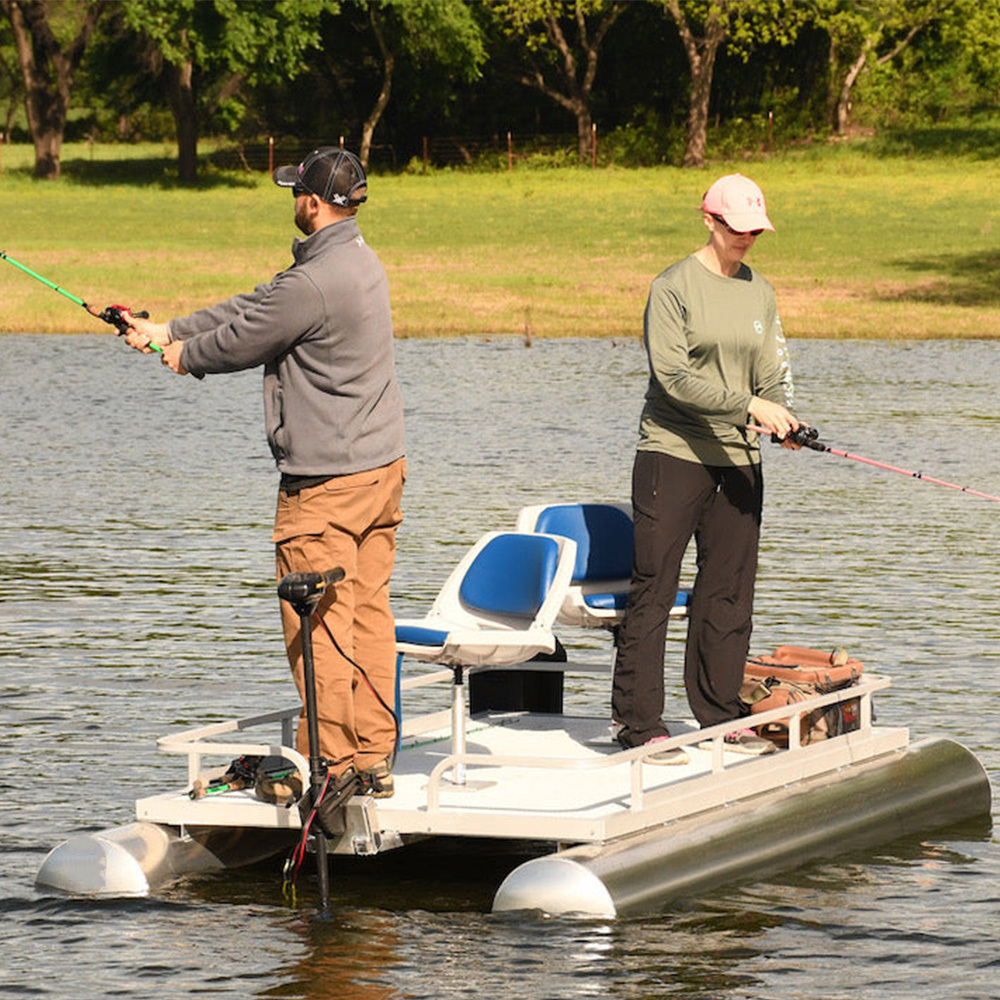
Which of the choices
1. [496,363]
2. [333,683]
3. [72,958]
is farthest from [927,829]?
[496,363]

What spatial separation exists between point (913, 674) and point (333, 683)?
5.16 metres

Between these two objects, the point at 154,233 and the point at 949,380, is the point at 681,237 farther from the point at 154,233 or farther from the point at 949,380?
the point at 949,380

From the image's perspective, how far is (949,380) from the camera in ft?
96.8

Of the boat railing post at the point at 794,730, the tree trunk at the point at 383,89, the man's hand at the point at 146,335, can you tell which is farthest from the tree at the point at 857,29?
the man's hand at the point at 146,335

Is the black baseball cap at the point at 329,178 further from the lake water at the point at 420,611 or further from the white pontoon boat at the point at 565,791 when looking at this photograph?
the lake water at the point at 420,611

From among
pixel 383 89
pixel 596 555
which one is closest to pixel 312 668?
pixel 596 555

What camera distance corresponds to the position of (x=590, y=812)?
8.12 m

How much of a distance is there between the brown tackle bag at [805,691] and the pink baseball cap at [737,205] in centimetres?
176

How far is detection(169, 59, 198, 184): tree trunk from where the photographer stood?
2719 inches

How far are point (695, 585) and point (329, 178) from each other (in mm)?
2046

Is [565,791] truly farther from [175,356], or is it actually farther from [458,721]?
[175,356]

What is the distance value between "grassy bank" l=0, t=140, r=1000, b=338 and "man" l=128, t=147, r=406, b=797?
2147 centimetres

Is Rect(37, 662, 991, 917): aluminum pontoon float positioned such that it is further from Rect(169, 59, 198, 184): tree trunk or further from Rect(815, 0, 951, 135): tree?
Rect(815, 0, 951, 135): tree

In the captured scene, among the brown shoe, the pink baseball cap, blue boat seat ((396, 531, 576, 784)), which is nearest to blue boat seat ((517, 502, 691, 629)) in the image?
blue boat seat ((396, 531, 576, 784))
